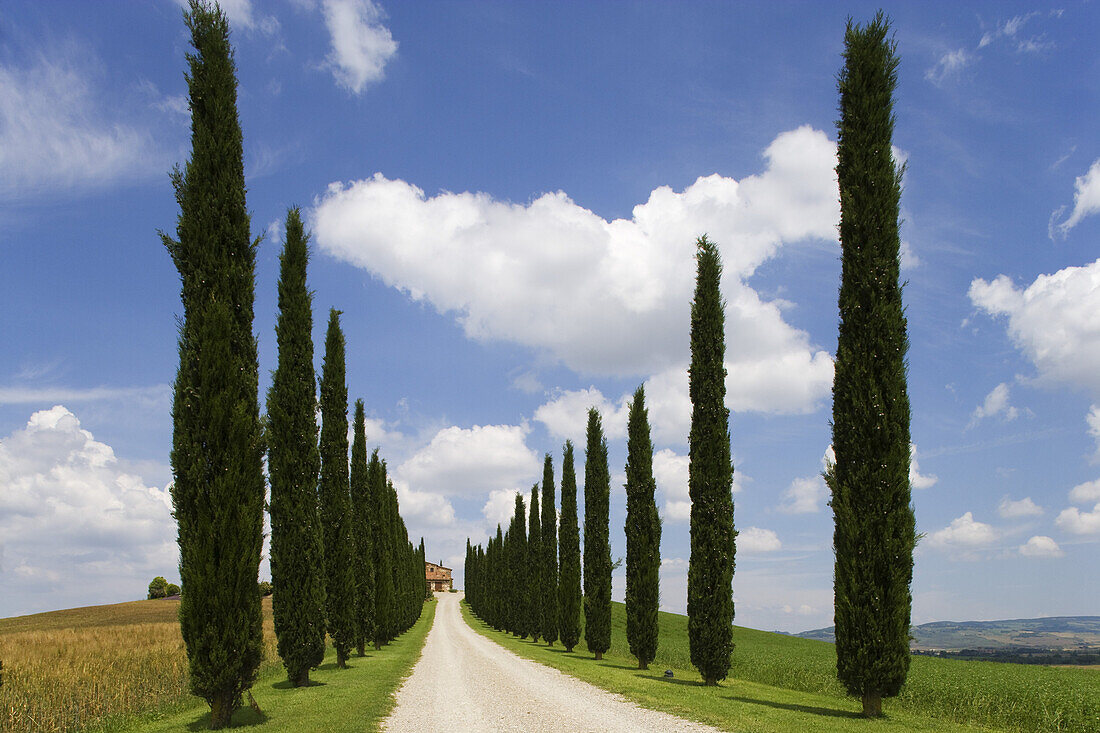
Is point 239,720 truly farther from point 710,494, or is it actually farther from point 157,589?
point 157,589

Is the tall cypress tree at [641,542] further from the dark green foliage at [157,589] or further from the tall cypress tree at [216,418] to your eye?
the dark green foliage at [157,589]

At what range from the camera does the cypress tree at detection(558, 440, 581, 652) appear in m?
31.8

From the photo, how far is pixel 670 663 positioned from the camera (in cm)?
2698

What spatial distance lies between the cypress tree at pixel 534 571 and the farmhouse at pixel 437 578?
99.2 meters

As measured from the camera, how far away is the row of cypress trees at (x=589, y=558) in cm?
2445

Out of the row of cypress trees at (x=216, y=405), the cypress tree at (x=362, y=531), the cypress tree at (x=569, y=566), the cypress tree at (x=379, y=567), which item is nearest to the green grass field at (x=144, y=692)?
the row of cypress trees at (x=216, y=405)

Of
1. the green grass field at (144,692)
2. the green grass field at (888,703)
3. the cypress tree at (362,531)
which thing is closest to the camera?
the green grass field at (888,703)

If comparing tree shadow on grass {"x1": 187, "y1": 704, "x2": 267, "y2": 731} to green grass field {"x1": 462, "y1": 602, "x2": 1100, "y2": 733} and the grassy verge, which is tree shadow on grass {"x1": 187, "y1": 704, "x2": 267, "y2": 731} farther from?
green grass field {"x1": 462, "y1": 602, "x2": 1100, "y2": 733}

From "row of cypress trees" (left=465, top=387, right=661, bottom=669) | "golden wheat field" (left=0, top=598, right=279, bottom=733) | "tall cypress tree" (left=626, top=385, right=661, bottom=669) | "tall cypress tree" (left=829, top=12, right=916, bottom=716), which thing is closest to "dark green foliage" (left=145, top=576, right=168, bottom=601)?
"row of cypress trees" (left=465, top=387, right=661, bottom=669)

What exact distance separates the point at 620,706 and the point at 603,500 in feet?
58.4

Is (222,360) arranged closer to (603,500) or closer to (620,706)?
(620,706)

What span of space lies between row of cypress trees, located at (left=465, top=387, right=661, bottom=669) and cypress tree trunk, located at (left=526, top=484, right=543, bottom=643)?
0.20ft

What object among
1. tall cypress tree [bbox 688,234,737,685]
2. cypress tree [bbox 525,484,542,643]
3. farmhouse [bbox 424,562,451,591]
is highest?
tall cypress tree [bbox 688,234,737,685]

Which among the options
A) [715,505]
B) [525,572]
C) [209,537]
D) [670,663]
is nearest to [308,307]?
[209,537]
